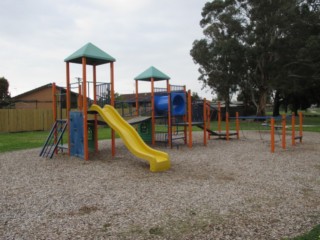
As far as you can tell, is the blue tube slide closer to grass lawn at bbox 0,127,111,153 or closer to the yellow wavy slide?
the yellow wavy slide

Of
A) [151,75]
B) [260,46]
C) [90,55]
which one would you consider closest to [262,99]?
[260,46]

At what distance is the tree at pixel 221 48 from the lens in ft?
88.2

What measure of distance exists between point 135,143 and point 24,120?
15.7 meters

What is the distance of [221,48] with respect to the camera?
87.4 ft

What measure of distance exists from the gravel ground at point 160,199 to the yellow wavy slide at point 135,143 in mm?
273

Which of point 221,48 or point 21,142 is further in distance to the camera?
point 221,48

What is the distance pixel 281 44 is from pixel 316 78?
14.2ft

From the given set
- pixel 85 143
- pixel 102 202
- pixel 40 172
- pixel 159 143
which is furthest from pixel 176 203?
pixel 159 143

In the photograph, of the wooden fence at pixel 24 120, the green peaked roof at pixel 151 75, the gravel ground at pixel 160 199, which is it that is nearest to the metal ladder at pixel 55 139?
the gravel ground at pixel 160 199

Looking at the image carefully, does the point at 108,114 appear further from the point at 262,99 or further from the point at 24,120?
the point at 262,99

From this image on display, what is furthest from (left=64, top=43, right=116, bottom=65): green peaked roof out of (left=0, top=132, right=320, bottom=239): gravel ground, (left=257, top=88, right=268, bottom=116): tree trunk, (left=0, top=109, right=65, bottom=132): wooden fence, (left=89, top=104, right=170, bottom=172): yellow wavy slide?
(left=257, top=88, right=268, bottom=116): tree trunk

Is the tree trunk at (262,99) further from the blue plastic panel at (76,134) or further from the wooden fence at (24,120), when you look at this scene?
the blue plastic panel at (76,134)

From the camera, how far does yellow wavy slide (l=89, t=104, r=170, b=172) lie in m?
7.05

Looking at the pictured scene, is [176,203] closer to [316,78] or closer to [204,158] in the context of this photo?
[204,158]
